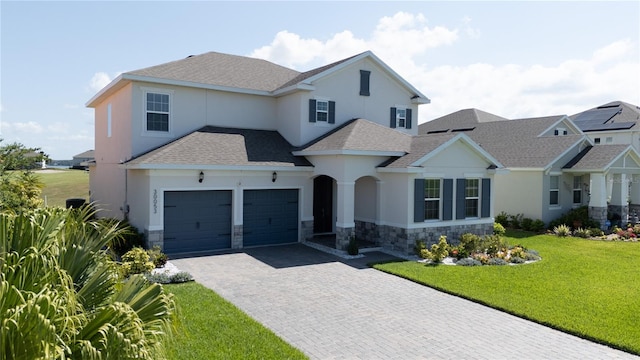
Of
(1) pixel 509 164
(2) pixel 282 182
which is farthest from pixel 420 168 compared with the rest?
(1) pixel 509 164

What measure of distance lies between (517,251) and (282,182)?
29.4 feet

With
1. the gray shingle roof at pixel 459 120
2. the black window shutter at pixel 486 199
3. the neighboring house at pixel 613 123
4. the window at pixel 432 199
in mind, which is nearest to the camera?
the window at pixel 432 199

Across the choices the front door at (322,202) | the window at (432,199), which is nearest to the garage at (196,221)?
the front door at (322,202)

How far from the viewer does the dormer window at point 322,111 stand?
62.0 ft

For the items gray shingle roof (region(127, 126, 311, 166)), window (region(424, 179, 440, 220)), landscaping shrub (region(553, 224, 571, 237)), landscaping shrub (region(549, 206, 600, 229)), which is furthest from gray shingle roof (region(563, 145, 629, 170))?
gray shingle roof (region(127, 126, 311, 166))

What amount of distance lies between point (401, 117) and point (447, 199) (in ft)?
21.0

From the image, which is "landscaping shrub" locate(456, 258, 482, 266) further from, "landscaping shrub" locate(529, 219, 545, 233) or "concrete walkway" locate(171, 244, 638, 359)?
"landscaping shrub" locate(529, 219, 545, 233)

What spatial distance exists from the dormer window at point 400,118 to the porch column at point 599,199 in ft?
33.1

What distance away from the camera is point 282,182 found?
684 inches

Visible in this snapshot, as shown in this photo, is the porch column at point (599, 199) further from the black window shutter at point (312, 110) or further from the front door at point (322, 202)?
the black window shutter at point (312, 110)

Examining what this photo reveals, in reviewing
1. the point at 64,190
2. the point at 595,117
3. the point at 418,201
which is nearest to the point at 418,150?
the point at 418,201

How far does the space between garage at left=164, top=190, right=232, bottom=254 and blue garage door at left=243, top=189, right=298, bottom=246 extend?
0.79 metres

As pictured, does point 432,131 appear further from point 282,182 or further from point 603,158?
point 282,182

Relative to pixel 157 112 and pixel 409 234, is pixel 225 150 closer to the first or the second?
pixel 157 112
